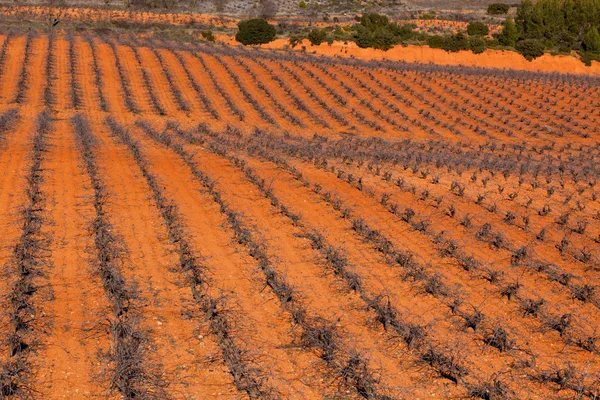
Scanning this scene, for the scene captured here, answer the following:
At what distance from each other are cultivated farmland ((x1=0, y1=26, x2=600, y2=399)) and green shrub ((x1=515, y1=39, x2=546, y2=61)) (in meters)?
27.3

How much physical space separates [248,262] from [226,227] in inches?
57.8

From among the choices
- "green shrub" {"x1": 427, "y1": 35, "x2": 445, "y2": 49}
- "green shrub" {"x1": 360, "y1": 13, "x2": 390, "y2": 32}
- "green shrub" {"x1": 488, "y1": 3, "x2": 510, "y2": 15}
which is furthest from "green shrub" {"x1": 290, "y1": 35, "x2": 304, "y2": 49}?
"green shrub" {"x1": 488, "y1": 3, "x2": 510, "y2": 15}

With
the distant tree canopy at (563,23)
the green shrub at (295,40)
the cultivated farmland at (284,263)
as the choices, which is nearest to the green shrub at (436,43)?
the distant tree canopy at (563,23)

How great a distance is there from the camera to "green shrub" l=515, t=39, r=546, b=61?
1768 inches

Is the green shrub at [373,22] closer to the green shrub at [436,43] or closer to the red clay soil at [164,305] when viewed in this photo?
the green shrub at [436,43]

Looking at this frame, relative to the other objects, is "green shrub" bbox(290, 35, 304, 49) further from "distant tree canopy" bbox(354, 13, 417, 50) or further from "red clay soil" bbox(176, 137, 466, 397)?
"red clay soil" bbox(176, 137, 466, 397)

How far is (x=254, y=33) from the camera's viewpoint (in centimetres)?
4312

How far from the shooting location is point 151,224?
9836 mm

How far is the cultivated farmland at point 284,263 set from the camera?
6148 mm

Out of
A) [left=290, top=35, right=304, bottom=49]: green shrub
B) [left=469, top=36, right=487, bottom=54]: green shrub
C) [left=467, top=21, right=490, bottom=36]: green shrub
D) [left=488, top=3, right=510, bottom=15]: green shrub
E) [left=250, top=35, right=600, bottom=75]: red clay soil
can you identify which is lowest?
[left=250, top=35, right=600, bottom=75]: red clay soil

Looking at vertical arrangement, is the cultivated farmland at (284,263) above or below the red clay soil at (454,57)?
above

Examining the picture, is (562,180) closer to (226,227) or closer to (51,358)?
(226,227)

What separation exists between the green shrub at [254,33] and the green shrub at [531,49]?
776 inches

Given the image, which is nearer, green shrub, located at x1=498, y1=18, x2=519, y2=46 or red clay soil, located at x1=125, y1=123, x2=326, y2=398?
red clay soil, located at x1=125, y1=123, x2=326, y2=398
